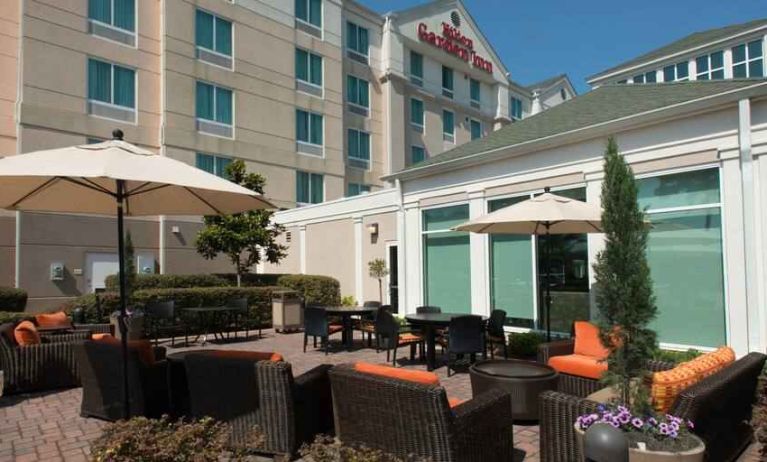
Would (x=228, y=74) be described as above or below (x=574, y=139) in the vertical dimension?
above

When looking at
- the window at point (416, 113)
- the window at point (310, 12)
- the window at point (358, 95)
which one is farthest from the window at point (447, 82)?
the window at point (310, 12)

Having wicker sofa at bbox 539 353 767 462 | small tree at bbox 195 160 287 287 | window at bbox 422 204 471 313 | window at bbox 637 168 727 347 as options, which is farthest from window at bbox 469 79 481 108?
wicker sofa at bbox 539 353 767 462

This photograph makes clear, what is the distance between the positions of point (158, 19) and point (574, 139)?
16140mm

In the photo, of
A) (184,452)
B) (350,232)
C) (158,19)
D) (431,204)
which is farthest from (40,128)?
(184,452)

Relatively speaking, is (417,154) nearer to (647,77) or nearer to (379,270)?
(379,270)

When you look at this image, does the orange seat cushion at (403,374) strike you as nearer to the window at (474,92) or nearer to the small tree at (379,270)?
the small tree at (379,270)

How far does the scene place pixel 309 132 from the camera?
75.4 ft

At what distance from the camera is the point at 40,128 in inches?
616

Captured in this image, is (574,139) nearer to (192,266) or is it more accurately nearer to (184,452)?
(184,452)

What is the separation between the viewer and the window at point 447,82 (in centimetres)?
2911

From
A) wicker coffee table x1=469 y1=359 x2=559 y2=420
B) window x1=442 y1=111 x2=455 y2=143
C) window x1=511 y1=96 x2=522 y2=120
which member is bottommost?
wicker coffee table x1=469 y1=359 x2=559 y2=420

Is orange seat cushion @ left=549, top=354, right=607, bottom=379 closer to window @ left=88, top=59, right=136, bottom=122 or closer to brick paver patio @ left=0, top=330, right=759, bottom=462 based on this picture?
brick paver patio @ left=0, top=330, right=759, bottom=462

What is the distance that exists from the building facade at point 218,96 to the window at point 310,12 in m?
0.06

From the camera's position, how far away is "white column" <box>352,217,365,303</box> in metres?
A: 16.3
